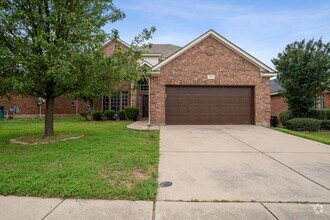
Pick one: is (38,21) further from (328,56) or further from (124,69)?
(328,56)

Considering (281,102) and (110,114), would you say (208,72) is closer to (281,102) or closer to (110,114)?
(110,114)

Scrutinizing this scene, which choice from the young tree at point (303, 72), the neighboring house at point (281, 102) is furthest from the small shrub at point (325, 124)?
the neighboring house at point (281, 102)

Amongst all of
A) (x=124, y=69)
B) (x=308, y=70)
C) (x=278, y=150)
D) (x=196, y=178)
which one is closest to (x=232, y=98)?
(x=308, y=70)

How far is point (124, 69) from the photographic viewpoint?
7535 mm

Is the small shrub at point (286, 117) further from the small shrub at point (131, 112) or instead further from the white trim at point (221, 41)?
the small shrub at point (131, 112)

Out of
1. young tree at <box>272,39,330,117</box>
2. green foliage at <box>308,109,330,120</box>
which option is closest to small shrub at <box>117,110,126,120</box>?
young tree at <box>272,39,330,117</box>

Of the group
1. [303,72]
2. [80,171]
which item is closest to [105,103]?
[80,171]

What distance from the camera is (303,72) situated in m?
13.0

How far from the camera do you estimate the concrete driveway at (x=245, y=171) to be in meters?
3.44

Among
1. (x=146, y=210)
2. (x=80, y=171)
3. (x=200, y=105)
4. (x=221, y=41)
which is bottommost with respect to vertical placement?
(x=146, y=210)

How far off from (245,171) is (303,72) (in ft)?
38.2

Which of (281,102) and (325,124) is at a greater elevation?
(281,102)

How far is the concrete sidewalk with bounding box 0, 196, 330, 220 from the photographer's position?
2.77 meters

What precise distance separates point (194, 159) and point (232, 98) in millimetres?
8316
